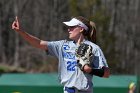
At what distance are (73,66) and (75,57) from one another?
82 millimetres

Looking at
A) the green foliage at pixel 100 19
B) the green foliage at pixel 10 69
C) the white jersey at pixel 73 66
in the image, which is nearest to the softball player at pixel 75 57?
the white jersey at pixel 73 66

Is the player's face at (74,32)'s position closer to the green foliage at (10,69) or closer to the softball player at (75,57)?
the softball player at (75,57)

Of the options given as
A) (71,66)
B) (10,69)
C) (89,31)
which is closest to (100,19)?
(10,69)

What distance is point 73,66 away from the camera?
14.3 feet

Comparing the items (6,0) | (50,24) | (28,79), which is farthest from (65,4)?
(28,79)

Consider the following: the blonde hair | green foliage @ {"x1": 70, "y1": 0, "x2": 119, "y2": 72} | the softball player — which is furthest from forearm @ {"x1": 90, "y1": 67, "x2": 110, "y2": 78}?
green foliage @ {"x1": 70, "y1": 0, "x2": 119, "y2": 72}

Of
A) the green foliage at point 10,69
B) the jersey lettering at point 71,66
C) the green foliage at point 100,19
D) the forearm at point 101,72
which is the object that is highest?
the green foliage at point 100,19

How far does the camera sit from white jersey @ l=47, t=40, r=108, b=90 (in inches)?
170

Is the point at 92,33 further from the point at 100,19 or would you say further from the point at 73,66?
the point at 100,19

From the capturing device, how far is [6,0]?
1605 centimetres

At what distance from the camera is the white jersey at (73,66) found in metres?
4.31

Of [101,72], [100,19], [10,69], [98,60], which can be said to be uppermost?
[100,19]

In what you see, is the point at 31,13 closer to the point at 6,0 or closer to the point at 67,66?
the point at 6,0

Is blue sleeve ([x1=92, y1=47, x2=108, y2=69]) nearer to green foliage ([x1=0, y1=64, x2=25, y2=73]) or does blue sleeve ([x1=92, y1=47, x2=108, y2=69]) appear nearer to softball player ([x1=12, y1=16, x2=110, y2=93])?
softball player ([x1=12, y1=16, x2=110, y2=93])
